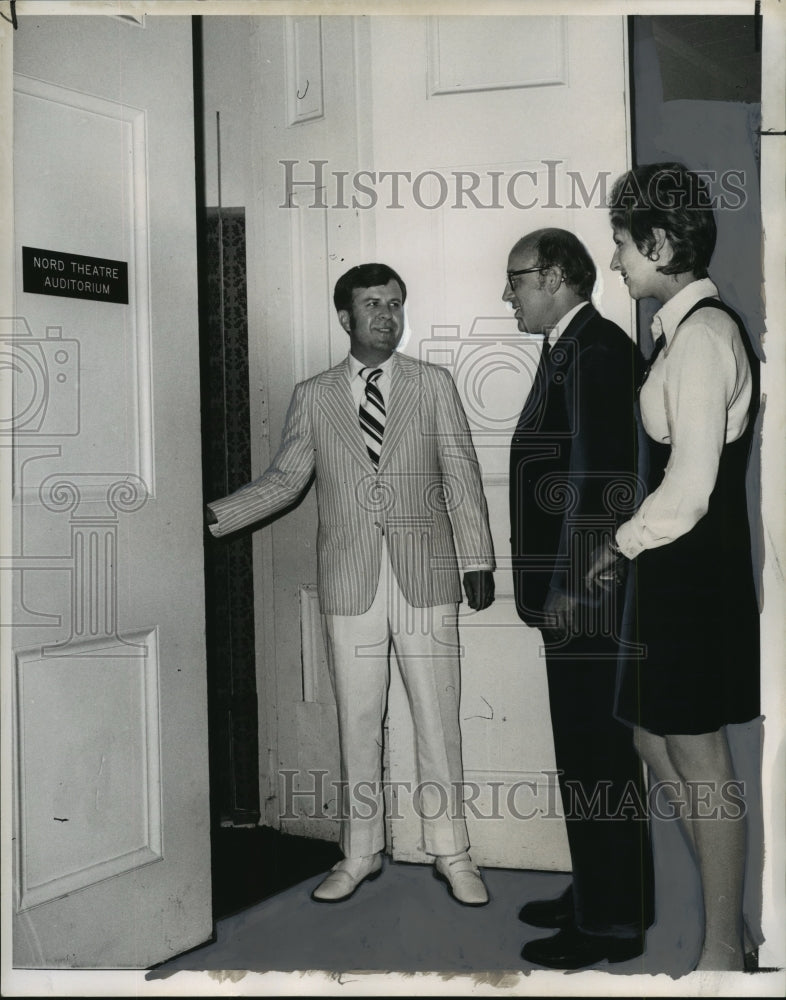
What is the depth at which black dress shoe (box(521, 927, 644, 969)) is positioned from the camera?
191 centimetres

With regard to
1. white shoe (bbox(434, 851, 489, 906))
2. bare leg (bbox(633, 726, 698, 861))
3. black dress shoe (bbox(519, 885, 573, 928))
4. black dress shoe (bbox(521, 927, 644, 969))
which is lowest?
black dress shoe (bbox(521, 927, 644, 969))

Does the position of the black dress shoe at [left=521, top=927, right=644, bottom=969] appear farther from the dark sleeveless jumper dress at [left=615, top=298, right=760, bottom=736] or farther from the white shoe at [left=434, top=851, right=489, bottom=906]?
the dark sleeveless jumper dress at [left=615, top=298, right=760, bottom=736]

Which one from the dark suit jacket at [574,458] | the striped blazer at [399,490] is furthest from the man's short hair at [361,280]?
the dark suit jacket at [574,458]

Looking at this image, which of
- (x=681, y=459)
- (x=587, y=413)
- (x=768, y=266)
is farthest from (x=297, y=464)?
(x=768, y=266)

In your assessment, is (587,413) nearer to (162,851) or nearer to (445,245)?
(445,245)

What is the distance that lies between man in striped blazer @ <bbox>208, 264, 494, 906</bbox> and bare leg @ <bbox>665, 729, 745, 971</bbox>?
444mm

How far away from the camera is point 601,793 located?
190cm

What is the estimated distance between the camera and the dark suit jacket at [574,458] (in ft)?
6.15

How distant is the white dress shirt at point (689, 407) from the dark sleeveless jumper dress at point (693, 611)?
0.06 ft

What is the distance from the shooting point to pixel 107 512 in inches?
74.9

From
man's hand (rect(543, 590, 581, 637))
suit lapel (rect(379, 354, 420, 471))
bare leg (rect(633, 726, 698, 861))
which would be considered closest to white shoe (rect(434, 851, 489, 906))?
bare leg (rect(633, 726, 698, 861))

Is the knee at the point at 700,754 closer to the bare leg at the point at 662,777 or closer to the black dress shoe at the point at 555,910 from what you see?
the bare leg at the point at 662,777

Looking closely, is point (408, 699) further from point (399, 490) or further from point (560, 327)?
point (560, 327)

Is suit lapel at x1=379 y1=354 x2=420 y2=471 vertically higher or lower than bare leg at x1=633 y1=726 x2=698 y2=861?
higher
